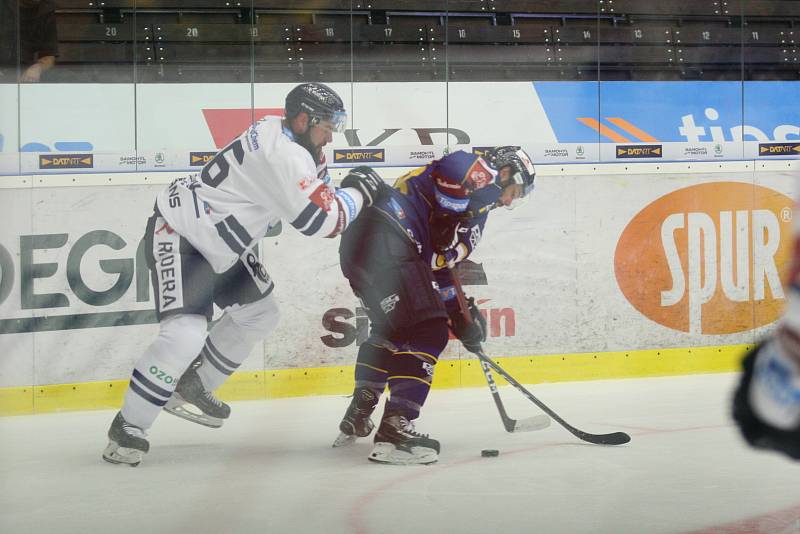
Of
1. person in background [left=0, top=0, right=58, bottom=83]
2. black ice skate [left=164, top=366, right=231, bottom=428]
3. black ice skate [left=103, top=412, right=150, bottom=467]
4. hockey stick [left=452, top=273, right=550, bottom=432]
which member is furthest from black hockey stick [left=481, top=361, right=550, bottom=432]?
person in background [left=0, top=0, right=58, bottom=83]

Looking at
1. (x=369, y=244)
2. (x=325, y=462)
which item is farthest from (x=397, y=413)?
(x=369, y=244)

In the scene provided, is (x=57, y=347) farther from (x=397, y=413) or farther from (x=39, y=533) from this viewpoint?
(x=397, y=413)

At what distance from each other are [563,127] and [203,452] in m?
0.91

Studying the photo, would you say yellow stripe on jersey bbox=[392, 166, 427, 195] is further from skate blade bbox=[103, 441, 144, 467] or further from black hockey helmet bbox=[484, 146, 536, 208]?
skate blade bbox=[103, 441, 144, 467]

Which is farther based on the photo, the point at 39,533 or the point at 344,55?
the point at 344,55

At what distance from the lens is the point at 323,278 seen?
1834mm

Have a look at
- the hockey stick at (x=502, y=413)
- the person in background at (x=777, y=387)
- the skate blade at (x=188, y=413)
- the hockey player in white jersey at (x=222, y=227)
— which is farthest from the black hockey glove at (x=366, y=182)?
the person in background at (x=777, y=387)

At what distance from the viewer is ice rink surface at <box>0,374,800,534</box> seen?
1602mm

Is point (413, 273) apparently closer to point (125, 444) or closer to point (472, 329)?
point (472, 329)

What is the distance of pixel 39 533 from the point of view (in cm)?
149

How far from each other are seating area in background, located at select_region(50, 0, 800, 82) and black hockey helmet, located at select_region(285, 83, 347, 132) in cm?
4

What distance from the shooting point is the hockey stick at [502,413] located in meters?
1.88

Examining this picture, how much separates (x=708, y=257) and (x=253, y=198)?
952 mm

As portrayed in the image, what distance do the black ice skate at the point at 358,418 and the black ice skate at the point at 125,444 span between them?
37 centimetres
